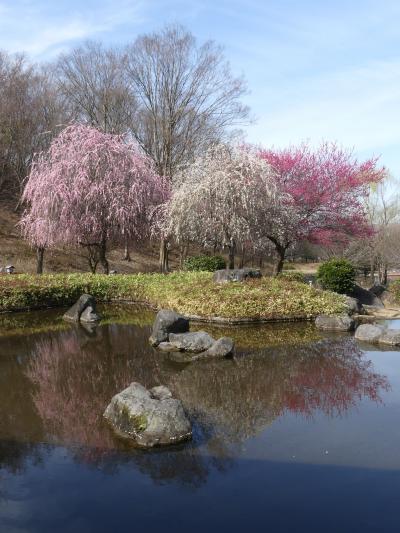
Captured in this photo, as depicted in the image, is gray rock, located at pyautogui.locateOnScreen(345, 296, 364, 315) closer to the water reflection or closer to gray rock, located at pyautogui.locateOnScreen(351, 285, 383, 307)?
gray rock, located at pyautogui.locateOnScreen(351, 285, 383, 307)

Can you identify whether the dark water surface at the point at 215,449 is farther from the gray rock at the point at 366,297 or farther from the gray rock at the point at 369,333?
the gray rock at the point at 366,297

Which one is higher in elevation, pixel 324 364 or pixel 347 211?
pixel 347 211

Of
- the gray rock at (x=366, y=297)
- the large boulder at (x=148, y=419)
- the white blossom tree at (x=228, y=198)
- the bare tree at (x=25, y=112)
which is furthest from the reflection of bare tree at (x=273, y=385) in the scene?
the bare tree at (x=25, y=112)

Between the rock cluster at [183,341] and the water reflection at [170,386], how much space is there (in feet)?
1.00

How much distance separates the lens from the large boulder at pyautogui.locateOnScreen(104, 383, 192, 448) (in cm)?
592

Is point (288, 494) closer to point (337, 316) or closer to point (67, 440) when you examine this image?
point (67, 440)

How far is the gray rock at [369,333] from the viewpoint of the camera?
11469 mm

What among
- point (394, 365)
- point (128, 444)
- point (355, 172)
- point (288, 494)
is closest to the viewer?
point (288, 494)

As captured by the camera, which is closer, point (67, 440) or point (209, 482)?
point (209, 482)

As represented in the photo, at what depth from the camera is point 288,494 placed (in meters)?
4.80

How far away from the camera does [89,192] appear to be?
1973 centimetres

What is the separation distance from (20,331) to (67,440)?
7383 millimetres

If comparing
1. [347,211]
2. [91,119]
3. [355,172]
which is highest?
[91,119]

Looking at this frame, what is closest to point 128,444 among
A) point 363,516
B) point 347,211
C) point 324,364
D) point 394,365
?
point 363,516
